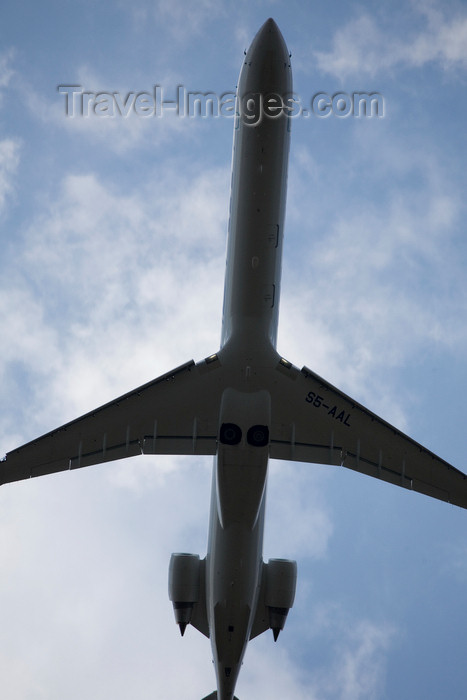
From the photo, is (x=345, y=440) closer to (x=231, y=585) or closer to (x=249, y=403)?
(x=249, y=403)

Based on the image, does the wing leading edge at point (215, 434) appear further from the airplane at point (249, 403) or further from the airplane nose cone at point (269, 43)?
the airplane nose cone at point (269, 43)

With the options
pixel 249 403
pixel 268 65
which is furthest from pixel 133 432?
pixel 268 65

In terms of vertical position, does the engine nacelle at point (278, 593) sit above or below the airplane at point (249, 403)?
below

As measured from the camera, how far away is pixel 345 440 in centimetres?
2891

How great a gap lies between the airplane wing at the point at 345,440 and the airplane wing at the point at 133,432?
2.59 meters

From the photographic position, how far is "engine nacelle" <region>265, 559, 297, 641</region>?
98.5 ft

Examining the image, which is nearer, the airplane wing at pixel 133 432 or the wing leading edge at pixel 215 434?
the wing leading edge at pixel 215 434

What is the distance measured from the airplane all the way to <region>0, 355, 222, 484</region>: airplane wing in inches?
Result: 1.4

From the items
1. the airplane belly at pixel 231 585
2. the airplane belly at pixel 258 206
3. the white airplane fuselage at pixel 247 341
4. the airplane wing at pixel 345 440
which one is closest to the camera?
the white airplane fuselage at pixel 247 341

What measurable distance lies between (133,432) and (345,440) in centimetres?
774

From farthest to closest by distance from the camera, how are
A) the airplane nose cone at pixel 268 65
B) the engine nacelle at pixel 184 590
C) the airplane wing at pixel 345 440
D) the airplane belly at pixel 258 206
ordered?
the engine nacelle at pixel 184 590 → the airplane nose cone at pixel 268 65 → the airplane wing at pixel 345 440 → the airplane belly at pixel 258 206

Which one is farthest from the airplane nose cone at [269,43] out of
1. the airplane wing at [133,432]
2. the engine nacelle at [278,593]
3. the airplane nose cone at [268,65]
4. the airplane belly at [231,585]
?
the engine nacelle at [278,593]

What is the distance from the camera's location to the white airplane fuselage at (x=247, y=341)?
2598 centimetres

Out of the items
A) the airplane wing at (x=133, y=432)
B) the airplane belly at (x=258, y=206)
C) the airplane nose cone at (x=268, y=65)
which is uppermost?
the airplane nose cone at (x=268, y=65)
